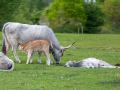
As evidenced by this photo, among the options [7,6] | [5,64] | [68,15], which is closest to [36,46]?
[5,64]

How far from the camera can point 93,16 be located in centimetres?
6181

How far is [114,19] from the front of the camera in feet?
237

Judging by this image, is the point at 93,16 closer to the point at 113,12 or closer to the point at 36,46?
the point at 113,12

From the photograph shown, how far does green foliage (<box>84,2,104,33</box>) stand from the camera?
198ft

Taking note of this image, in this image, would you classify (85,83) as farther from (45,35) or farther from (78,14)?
(78,14)

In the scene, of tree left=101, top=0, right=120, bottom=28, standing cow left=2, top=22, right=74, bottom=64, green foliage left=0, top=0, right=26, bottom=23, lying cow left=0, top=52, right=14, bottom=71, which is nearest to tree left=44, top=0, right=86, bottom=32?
tree left=101, top=0, right=120, bottom=28

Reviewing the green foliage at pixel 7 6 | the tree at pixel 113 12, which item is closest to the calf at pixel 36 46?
the green foliage at pixel 7 6

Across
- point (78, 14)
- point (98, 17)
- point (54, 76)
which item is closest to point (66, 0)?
point (78, 14)

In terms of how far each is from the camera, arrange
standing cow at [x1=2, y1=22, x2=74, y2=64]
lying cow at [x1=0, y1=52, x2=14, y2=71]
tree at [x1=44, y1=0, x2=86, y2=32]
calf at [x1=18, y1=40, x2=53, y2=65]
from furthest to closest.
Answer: tree at [x1=44, y1=0, x2=86, y2=32] < standing cow at [x1=2, y1=22, x2=74, y2=64] < calf at [x1=18, y1=40, x2=53, y2=65] < lying cow at [x1=0, y1=52, x2=14, y2=71]

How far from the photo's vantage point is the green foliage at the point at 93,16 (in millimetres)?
60312

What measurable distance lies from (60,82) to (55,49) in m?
5.70

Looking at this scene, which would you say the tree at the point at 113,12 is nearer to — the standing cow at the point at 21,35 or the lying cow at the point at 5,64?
the standing cow at the point at 21,35

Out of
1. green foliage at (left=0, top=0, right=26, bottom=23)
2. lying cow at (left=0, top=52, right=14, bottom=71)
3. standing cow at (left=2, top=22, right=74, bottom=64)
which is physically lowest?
lying cow at (left=0, top=52, right=14, bottom=71)

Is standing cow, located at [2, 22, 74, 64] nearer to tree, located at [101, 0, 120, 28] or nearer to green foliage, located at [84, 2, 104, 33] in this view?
green foliage, located at [84, 2, 104, 33]
